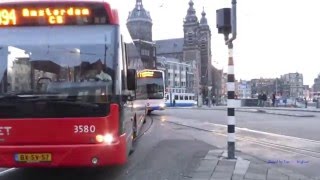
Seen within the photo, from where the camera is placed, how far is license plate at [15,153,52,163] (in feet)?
25.9

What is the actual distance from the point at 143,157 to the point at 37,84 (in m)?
4.30

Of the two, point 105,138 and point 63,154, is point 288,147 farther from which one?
point 63,154

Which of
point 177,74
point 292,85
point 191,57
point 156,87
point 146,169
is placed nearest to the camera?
point 146,169

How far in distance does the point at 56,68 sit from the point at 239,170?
3.66 meters

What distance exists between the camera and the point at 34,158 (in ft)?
26.0

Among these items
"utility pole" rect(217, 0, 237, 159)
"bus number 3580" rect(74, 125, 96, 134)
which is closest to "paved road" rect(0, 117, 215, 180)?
"utility pole" rect(217, 0, 237, 159)

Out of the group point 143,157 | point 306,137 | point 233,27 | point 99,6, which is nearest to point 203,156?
point 143,157

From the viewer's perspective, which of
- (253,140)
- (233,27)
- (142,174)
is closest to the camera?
(142,174)

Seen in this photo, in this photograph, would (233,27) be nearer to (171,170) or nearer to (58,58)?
(171,170)

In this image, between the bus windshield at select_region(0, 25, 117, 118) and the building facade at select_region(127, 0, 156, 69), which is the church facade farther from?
the bus windshield at select_region(0, 25, 117, 118)

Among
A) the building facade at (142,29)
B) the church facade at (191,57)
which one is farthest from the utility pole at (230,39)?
the church facade at (191,57)

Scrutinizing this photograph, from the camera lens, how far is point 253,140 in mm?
15375

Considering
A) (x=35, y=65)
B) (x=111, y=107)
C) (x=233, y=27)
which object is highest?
(x=233, y=27)

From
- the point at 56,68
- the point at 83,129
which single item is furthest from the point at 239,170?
the point at 56,68
